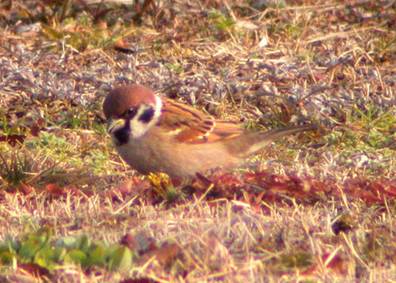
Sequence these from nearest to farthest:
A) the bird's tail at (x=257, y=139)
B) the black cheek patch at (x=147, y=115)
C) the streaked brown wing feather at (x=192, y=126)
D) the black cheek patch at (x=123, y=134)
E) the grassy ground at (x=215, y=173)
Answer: the grassy ground at (x=215, y=173) → the black cheek patch at (x=123, y=134) → the black cheek patch at (x=147, y=115) → the streaked brown wing feather at (x=192, y=126) → the bird's tail at (x=257, y=139)

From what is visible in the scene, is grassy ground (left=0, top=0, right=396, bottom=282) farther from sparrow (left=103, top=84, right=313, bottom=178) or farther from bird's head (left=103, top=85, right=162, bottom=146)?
bird's head (left=103, top=85, right=162, bottom=146)

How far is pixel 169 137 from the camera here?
6.78 metres

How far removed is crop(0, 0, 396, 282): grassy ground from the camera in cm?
479

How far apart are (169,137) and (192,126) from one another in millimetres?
229

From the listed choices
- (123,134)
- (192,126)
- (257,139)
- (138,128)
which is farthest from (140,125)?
(257,139)

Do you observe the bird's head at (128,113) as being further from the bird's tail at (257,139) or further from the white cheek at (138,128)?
the bird's tail at (257,139)

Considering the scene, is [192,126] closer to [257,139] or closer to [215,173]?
[215,173]

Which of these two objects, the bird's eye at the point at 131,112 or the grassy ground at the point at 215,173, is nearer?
the grassy ground at the point at 215,173

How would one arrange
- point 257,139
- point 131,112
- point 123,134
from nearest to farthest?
point 123,134 < point 131,112 < point 257,139

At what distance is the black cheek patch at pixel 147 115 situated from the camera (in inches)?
266

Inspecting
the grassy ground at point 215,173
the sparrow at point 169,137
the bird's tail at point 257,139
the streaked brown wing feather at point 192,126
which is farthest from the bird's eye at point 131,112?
the bird's tail at point 257,139

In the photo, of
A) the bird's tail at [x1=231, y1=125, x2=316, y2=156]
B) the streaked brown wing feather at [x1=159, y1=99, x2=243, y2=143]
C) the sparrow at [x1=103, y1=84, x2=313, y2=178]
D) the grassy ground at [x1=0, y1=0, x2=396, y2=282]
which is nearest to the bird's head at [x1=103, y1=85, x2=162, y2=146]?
the sparrow at [x1=103, y1=84, x2=313, y2=178]

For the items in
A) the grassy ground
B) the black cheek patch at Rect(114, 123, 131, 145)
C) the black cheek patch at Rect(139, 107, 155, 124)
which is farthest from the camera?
the black cheek patch at Rect(139, 107, 155, 124)

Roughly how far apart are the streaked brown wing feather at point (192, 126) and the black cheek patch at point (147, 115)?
0.07 metres
